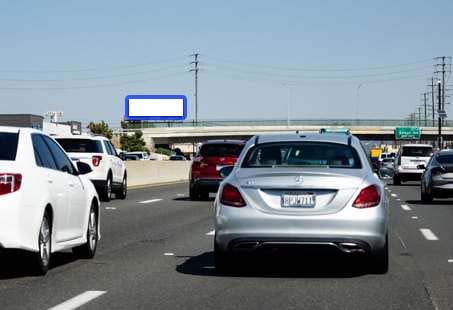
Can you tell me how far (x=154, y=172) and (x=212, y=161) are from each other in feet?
68.5

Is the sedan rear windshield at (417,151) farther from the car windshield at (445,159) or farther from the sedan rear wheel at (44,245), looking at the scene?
the sedan rear wheel at (44,245)

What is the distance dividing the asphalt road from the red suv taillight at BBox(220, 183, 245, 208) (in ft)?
2.61

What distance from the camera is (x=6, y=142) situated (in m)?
10.5

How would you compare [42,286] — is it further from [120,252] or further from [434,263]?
[434,263]

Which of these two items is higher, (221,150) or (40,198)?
(221,150)

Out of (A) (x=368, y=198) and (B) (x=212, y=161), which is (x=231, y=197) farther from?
(B) (x=212, y=161)

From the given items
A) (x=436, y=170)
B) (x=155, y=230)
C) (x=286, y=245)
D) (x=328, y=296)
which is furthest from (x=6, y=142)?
(x=436, y=170)

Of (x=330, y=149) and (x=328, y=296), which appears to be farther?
(x=330, y=149)

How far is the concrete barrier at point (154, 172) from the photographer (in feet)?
139

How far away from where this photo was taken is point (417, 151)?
46.2 meters

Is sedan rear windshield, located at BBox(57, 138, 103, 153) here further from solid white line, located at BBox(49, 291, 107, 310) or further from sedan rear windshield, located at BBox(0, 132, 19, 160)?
solid white line, located at BBox(49, 291, 107, 310)

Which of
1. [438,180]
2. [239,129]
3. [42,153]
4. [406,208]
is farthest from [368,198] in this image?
[239,129]

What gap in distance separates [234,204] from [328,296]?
161cm

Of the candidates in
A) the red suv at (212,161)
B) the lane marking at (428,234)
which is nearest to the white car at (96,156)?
the red suv at (212,161)
